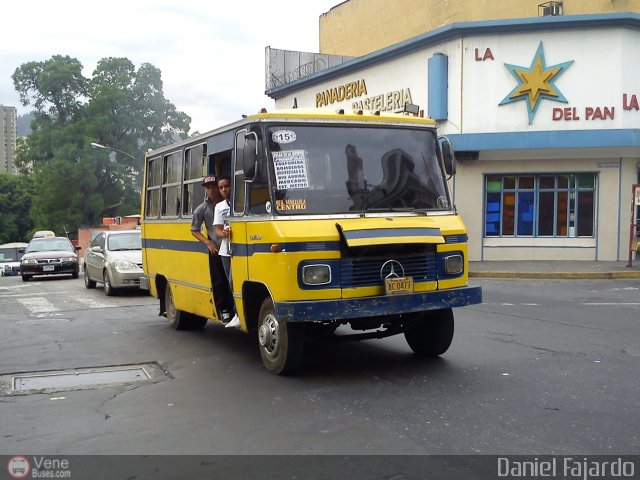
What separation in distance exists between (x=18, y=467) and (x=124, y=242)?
1292cm

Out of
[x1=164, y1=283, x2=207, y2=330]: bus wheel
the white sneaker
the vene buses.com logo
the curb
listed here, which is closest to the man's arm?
the white sneaker

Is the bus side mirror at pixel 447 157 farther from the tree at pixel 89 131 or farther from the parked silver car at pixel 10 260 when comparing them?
the tree at pixel 89 131

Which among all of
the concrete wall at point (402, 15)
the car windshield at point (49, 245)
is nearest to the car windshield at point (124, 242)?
the car windshield at point (49, 245)

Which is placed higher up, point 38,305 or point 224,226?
point 224,226

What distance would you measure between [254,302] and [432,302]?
6.24 feet

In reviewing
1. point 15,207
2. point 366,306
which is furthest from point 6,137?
point 366,306

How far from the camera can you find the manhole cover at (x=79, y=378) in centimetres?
695

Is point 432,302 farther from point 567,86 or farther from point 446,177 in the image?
point 567,86

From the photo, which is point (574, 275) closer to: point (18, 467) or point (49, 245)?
point (18, 467)

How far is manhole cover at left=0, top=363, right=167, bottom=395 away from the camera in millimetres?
6953

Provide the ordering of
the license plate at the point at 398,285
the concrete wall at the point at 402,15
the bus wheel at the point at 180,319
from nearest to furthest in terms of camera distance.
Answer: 1. the license plate at the point at 398,285
2. the bus wheel at the point at 180,319
3. the concrete wall at the point at 402,15

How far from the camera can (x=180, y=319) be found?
405 inches

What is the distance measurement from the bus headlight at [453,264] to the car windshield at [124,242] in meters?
11.3

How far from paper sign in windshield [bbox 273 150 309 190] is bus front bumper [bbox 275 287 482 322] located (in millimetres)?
1199
